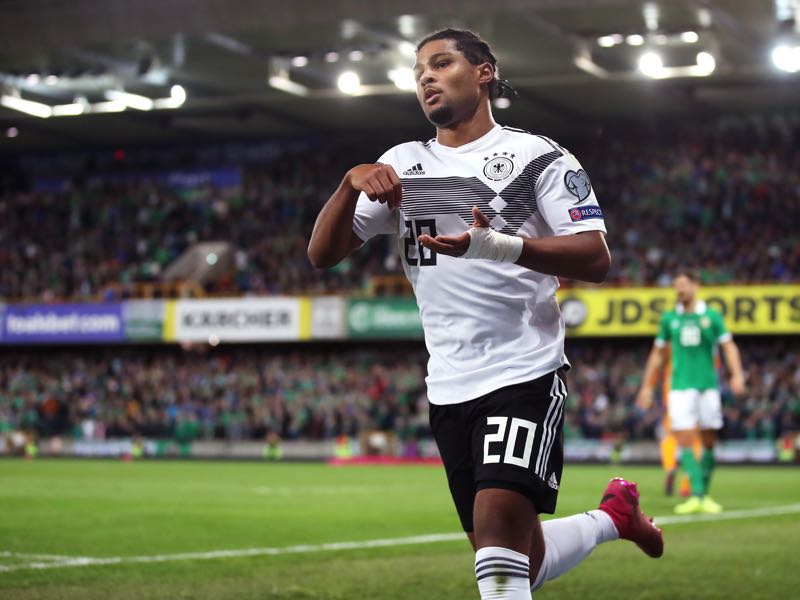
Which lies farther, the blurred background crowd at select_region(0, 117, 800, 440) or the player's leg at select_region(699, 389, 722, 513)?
the blurred background crowd at select_region(0, 117, 800, 440)

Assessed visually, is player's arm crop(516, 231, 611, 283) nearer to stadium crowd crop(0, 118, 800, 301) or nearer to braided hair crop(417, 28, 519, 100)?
braided hair crop(417, 28, 519, 100)

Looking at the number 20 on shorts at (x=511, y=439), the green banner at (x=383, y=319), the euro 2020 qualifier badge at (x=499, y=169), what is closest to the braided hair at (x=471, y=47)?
the euro 2020 qualifier badge at (x=499, y=169)

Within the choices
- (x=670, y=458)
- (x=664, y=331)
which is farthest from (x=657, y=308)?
(x=664, y=331)

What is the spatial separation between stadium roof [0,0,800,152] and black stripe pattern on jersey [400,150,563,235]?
2239 cm

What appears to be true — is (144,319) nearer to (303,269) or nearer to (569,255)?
(303,269)

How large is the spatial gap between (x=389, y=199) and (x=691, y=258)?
97.5 ft

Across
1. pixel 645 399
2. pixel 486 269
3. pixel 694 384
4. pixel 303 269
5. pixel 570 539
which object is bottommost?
pixel 570 539

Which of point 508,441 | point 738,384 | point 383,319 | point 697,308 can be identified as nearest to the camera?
point 508,441

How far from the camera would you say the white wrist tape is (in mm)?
3785

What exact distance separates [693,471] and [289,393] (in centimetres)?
2424

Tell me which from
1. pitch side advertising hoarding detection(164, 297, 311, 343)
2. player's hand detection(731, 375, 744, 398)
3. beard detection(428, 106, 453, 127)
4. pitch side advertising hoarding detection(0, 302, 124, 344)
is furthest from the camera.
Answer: pitch side advertising hoarding detection(0, 302, 124, 344)

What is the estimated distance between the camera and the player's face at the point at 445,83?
4332mm

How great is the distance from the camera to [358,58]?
1204 inches

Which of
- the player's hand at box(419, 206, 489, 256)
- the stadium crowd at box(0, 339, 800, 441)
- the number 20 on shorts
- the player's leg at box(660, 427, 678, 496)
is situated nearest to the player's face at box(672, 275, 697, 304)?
the player's leg at box(660, 427, 678, 496)
